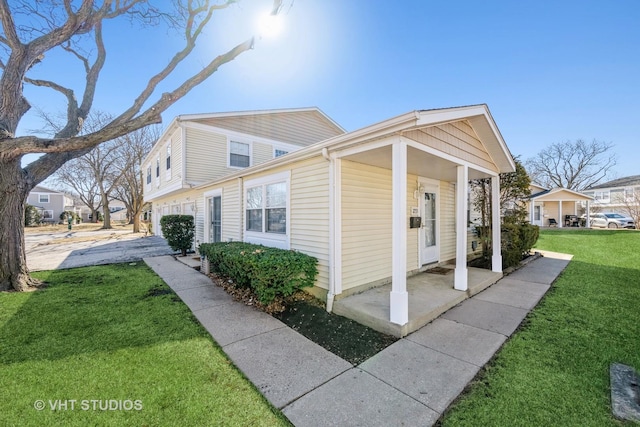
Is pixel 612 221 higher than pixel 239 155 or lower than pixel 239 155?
lower

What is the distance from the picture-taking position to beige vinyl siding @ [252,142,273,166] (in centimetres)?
1218

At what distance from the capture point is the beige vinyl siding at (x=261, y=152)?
40.0 ft

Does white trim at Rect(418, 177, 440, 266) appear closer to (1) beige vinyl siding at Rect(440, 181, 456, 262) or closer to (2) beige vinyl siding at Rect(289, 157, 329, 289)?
(1) beige vinyl siding at Rect(440, 181, 456, 262)

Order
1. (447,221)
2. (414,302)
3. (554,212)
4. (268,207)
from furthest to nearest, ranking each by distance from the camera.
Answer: (554,212) < (447,221) < (268,207) < (414,302)

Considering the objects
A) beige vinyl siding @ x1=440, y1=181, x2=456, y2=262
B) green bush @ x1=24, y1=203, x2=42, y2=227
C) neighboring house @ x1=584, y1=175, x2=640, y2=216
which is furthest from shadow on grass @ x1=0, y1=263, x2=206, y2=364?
neighboring house @ x1=584, y1=175, x2=640, y2=216

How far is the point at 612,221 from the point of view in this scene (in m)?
20.9

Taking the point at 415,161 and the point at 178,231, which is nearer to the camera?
the point at 415,161

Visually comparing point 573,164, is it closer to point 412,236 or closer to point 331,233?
point 412,236

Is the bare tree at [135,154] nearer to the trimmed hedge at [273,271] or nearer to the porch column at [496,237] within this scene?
the trimmed hedge at [273,271]

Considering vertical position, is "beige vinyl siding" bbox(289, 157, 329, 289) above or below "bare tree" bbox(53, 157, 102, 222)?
below

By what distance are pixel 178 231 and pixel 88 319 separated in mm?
6114

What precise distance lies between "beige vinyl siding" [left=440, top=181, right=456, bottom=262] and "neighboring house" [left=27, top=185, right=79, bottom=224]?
4637cm

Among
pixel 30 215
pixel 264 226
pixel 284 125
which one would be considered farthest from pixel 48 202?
pixel 264 226

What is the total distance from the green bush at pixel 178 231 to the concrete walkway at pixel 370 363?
580 centimetres
